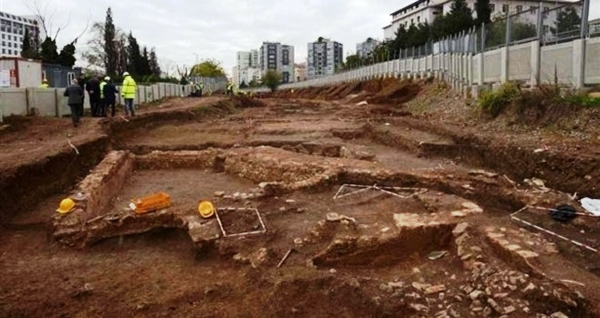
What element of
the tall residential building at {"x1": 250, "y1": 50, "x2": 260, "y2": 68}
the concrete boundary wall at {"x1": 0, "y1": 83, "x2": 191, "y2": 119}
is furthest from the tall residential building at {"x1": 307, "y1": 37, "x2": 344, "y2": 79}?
the concrete boundary wall at {"x1": 0, "y1": 83, "x2": 191, "y2": 119}

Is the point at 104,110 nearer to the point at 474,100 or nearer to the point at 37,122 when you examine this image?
the point at 37,122

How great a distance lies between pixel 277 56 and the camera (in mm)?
133625

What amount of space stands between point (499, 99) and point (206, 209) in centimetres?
916

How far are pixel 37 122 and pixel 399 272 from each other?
13.4 m

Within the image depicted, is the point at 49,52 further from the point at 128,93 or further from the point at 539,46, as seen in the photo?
the point at 539,46

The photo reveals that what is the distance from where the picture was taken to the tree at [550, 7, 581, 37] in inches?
477

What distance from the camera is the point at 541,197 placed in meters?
A: 7.38

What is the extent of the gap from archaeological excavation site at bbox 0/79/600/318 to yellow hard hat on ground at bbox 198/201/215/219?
0.03 metres

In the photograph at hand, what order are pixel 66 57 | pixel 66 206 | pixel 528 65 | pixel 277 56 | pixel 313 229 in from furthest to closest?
pixel 277 56 < pixel 66 57 < pixel 528 65 < pixel 66 206 < pixel 313 229

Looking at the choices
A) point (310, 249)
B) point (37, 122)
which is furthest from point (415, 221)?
point (37, 122)

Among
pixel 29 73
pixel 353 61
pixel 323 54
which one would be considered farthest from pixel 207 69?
pixel 29 73

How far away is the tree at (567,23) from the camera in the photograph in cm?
1212

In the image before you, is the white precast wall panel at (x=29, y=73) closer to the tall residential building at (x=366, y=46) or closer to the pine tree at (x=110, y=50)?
the pine tree at (x=110, y=50)

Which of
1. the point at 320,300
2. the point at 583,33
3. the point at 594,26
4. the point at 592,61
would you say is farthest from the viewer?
the point at 583,33
